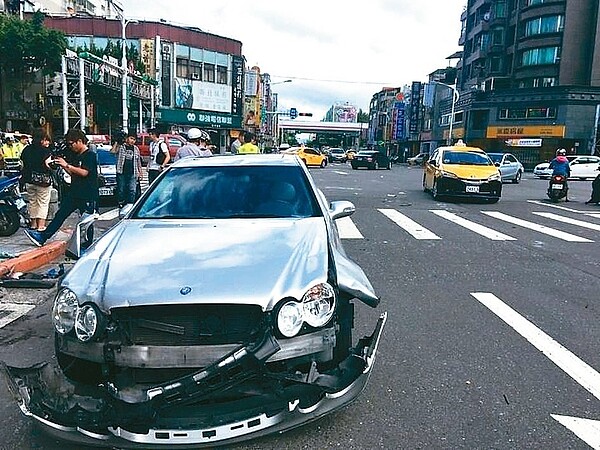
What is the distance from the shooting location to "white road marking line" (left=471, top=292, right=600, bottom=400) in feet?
13.6

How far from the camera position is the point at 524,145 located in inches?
2122

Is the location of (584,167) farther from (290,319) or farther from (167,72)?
(290,319)

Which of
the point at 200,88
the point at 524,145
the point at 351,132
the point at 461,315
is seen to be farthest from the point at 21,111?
the point at 351,132

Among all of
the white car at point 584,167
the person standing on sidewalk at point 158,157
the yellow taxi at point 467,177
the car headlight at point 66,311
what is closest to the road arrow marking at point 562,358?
the car headlight at point 66,311

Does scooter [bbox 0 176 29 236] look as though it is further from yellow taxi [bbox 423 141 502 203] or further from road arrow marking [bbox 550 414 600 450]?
yellow taxi [bbox 423 141 502 203]

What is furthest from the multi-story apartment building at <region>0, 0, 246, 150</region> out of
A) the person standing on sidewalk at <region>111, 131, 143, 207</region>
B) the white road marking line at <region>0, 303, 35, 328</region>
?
the white road marking line at <region>0, 303, 35, 328</region>

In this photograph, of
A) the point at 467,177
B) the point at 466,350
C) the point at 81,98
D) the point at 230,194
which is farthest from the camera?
the point at 81,98

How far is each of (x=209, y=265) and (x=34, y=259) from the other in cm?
519

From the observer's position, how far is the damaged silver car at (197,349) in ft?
9.12

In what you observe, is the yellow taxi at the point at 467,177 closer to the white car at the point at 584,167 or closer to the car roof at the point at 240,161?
the car roof at the point at 240,161

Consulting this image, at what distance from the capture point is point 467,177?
16.0m

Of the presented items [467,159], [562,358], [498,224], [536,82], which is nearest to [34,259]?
[562,358]

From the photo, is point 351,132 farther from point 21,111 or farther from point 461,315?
point 461,315

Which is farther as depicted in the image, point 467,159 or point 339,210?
point 467,159
